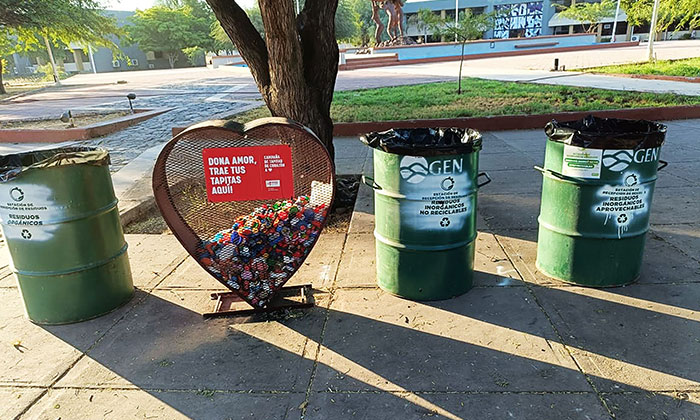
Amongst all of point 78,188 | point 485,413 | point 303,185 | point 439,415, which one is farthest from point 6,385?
point 485,413

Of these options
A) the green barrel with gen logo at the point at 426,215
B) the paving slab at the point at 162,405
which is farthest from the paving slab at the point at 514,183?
the paving slab at the point at 162,405

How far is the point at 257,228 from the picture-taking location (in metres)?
3.50

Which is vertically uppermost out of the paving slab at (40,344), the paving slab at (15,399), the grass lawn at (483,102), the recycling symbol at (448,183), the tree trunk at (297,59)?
the tree trunk at (297,59)

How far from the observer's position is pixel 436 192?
3.42 m

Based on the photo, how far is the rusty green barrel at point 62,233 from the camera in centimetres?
331

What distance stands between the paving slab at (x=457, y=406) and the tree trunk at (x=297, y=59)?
355 cm

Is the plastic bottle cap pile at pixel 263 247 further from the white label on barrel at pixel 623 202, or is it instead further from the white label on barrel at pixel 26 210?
the white label on barrel at pixel 623 202

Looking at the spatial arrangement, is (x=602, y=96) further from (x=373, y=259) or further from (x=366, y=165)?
(x=373, y=259)

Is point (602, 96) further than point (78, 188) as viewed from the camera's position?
Yes

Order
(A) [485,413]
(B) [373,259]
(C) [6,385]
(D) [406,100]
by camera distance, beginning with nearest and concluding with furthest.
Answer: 1. (A) [485,413]
2. (C) [6,385]
3. (B) [373,259]
4. (D) [406,100]

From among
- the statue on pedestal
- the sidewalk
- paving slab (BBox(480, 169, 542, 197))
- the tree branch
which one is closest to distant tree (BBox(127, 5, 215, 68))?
the statue on pedestal

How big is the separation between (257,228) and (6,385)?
1.80 meters

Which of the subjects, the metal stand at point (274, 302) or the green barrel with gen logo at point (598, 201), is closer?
the green barrel with gen logo at point (598, 201)

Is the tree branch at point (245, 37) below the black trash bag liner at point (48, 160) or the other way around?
the other way around
